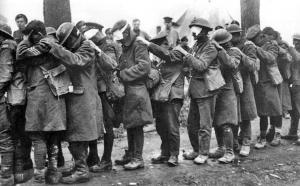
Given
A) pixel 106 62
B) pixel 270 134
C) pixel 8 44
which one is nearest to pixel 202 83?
pixel 106 62

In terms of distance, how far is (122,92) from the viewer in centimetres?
638

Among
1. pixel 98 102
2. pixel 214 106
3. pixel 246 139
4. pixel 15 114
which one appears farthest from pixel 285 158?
pixel 15 114

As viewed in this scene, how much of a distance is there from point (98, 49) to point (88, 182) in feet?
6.05

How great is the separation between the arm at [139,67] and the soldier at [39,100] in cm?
112

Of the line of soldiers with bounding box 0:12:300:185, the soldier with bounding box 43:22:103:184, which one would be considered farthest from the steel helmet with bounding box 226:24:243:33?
the soldier with bounding box 43:22:103:184

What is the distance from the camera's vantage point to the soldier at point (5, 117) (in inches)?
219

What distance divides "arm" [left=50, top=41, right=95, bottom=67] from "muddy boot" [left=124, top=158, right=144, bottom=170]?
68.4 inches

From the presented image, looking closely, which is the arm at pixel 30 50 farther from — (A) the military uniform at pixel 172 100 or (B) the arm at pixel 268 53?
(B) the arm at pixel 268 53

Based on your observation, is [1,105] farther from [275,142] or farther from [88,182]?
[275,142]

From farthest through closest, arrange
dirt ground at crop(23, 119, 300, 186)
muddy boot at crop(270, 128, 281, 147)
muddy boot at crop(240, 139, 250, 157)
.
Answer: muddy boot at crop(270, 128, 281, 147) → muddy boot at crop(240, 139, 250, 157) → dirt ground at crop(23, 119, 300, 186)

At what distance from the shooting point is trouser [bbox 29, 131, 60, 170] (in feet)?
18.3

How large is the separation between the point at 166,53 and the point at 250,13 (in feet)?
12.1

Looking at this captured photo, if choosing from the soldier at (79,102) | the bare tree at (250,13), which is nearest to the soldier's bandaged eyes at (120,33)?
the soldier at (79,102)

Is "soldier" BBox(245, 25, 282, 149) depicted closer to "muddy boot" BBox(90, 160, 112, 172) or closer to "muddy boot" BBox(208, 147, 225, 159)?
"muddy boot" BBox(208, 147, 225, 159)
